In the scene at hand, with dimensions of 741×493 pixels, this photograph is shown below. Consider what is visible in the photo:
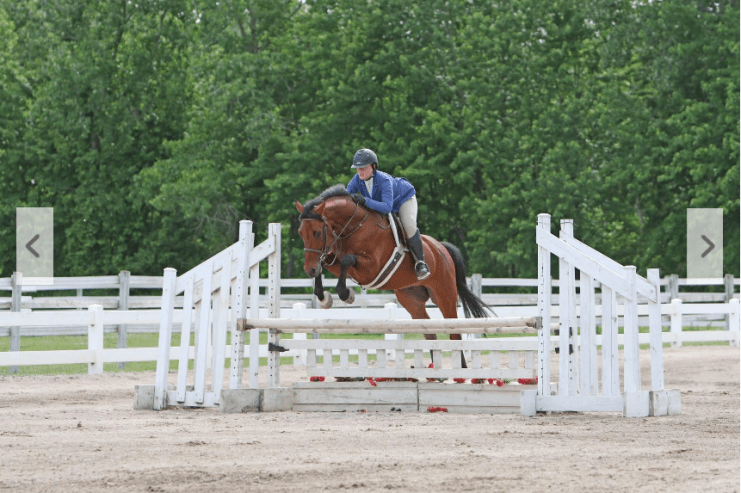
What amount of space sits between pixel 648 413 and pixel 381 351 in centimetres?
220

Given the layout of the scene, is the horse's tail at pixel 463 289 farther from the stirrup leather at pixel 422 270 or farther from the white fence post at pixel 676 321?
the white fence post at pixel 676 321

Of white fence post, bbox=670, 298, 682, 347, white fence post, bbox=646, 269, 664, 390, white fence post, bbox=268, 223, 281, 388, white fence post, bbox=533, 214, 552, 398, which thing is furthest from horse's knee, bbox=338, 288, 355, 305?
white fence post, bbox=670, 298, 682, 347

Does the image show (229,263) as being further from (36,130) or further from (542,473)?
(36,130)

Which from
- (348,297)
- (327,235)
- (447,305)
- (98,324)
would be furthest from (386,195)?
(98,324)

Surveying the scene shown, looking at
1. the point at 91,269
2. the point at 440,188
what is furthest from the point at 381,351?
the point at 91,269

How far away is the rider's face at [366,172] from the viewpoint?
8641mm

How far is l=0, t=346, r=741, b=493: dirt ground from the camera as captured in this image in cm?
466

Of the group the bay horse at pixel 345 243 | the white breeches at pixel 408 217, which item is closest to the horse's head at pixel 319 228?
the bay horse at pixel 345 243

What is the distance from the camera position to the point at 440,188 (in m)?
29.0

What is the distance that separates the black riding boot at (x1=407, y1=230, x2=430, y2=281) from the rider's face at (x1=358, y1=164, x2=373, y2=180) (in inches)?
25.9

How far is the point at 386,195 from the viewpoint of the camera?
342 inches

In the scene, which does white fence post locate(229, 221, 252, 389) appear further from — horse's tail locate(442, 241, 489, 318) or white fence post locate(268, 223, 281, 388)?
horse's tail locate(442, 241, 489, 318)

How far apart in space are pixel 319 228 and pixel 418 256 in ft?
3.14

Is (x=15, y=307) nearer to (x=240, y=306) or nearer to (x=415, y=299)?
(x=240, y=306)
